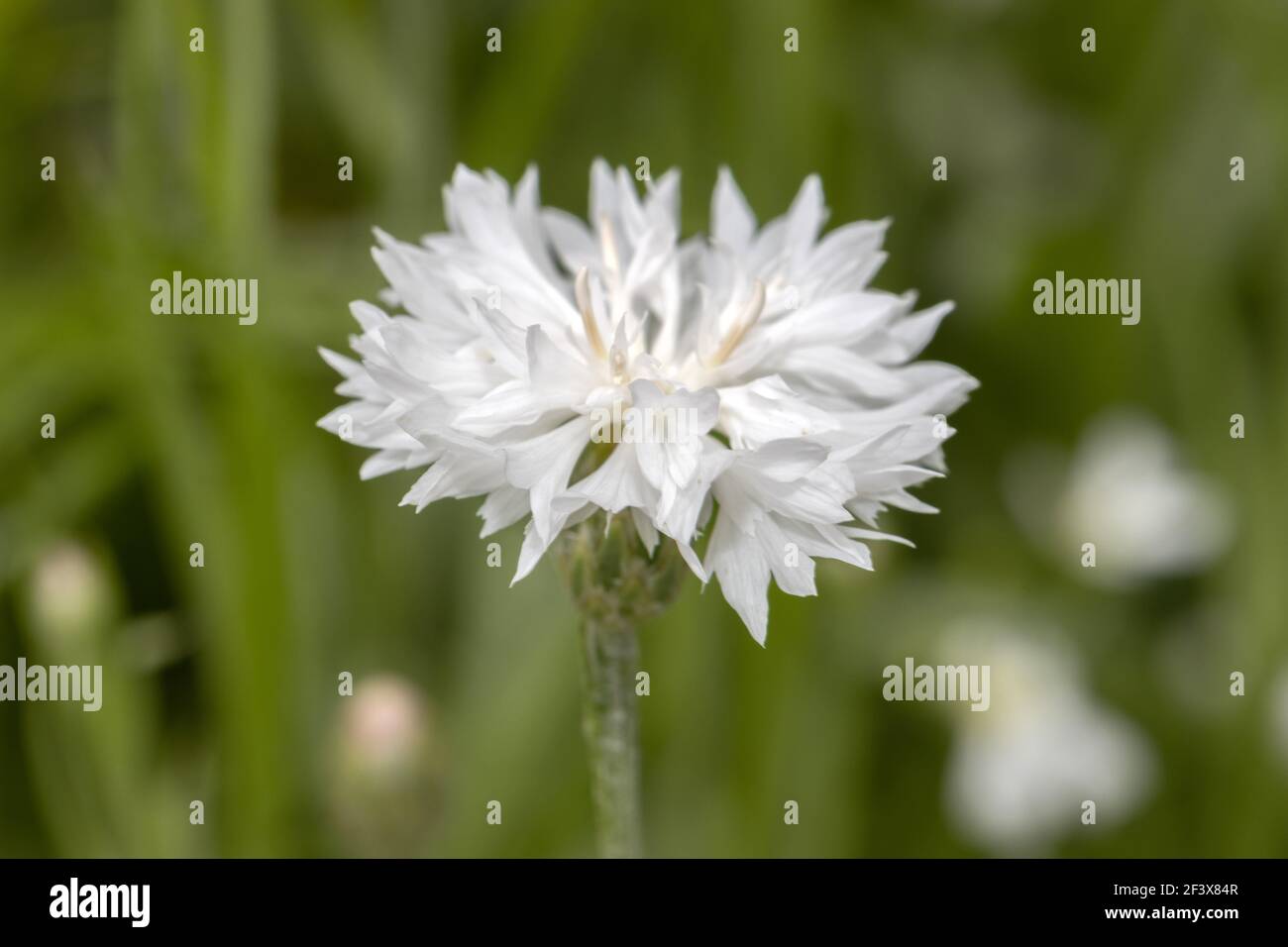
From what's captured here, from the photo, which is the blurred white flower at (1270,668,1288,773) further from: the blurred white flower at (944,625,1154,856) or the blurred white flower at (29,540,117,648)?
the blurred white flower at (29,540,117,648)

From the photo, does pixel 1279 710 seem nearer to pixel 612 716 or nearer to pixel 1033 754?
pixel 1033 754

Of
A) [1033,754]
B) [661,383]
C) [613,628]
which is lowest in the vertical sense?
[1033,754]

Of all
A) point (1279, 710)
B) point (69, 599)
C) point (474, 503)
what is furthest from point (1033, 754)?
point (69, 599)

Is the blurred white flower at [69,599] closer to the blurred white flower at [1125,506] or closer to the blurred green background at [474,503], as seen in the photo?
the blurred green background at [474,503]

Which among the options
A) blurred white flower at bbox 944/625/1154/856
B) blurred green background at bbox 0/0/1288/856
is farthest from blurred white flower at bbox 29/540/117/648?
blurred white flower at bbox 944/625/1154/856

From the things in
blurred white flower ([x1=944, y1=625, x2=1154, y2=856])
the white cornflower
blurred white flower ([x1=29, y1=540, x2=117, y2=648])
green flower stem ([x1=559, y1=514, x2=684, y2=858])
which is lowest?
blurred white flower ([x1=944, y1=625, x2=1154, y2=856])

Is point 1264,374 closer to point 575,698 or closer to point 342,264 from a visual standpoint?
point 575,698

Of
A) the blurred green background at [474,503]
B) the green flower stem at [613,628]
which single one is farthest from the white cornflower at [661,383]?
the blurred green background at [474,503]
